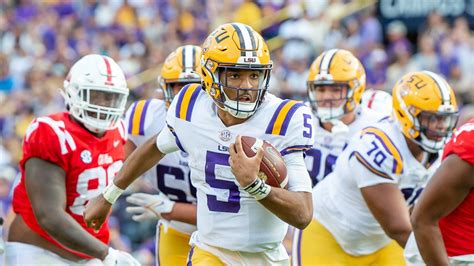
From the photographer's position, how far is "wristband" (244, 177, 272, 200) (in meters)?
4.20

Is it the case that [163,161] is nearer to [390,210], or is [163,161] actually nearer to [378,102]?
[390,210]

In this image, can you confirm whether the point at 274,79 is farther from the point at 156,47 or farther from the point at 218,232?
the point at 218,232

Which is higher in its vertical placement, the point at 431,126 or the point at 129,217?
the point at 431,126

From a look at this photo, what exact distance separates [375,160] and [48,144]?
1.84 m

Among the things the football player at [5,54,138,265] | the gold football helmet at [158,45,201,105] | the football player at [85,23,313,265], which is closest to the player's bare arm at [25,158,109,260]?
the football player at [5,54,138,265]

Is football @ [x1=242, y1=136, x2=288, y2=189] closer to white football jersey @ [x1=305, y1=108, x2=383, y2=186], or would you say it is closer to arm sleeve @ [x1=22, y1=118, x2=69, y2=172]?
arm sleeve @ [x1=22, y1=118, x2=69, y2=172]

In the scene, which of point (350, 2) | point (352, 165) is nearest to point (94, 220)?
point (352, 165)

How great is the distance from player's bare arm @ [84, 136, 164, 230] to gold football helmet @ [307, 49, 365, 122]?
6.51 feet

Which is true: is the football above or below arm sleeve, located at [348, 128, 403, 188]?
above

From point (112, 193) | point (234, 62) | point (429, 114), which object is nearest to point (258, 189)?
point (234, 62)

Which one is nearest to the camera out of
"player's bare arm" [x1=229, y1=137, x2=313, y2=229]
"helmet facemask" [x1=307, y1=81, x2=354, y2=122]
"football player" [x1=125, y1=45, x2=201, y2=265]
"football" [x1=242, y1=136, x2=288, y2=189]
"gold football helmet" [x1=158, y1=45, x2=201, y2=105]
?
"player's bare arm" [x1=229, y1=137, x2=313, y2=229]

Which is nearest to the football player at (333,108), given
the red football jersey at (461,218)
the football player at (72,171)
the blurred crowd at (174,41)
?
the football player at (72,171)

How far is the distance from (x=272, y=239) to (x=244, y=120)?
59 cm

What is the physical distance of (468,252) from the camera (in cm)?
491
